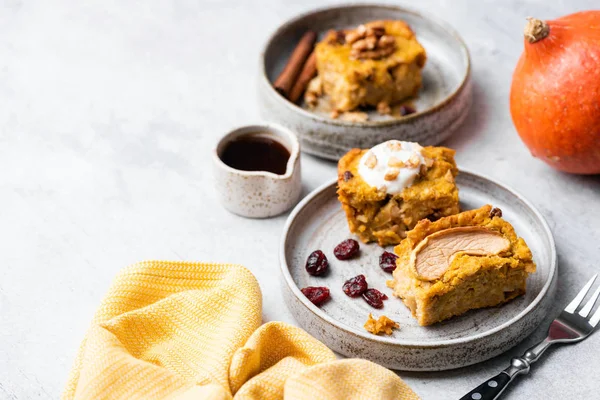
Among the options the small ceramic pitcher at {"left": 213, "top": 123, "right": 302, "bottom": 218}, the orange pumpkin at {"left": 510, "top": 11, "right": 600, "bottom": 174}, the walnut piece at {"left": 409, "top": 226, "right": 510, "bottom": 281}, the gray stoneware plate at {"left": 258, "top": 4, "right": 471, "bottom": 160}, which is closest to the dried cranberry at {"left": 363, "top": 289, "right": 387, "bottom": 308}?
the walnut piece at {"left": 409, "top": 226, "right": 510, "bottom": 281}

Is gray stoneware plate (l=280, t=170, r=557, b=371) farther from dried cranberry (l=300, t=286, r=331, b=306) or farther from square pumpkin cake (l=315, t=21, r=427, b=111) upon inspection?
square pumpkin cake (l=315, t=21, r=427, b=111)

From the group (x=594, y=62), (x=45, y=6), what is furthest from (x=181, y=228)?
(x=45, y=6)

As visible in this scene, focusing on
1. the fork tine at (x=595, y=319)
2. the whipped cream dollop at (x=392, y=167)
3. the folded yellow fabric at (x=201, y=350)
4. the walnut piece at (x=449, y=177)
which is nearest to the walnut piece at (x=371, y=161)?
the whipped cream dollop at (x=392, y=167)

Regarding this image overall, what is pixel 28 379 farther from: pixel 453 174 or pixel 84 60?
pixel 84 60

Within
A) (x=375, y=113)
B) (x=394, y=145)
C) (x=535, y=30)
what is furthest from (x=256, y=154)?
(x=535, y=30)

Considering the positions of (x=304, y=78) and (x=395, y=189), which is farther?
(x=304, y=78)

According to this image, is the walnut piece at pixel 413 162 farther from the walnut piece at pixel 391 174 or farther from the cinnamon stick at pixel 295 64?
the cinnamon stick at pixel 295 64

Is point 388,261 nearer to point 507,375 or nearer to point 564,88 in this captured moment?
point 507,375
